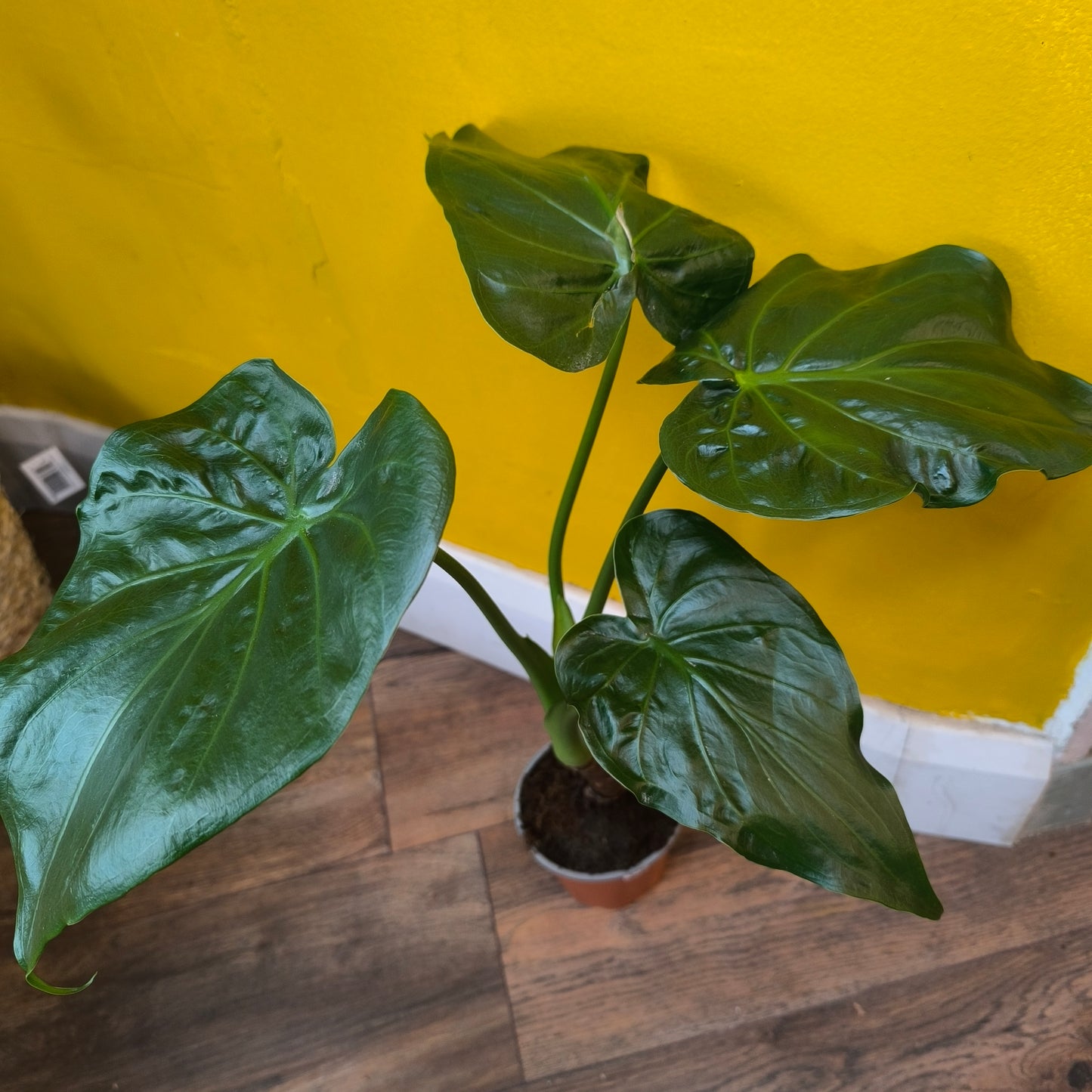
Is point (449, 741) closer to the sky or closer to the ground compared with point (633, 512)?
closer to the ground

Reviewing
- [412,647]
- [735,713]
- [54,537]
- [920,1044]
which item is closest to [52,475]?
[54,537]

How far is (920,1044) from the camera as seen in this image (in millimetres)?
987

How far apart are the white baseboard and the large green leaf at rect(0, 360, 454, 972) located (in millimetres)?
615

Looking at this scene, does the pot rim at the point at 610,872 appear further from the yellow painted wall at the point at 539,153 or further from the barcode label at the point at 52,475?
the barcode label at the point at 52,475

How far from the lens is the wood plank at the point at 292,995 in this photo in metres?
1.03

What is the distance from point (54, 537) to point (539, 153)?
1209 mm

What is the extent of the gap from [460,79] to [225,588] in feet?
1.57

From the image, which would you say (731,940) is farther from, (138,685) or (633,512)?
(138,685)

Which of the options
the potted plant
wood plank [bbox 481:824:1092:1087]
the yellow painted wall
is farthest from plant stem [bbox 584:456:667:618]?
wood plank [bbox 481:824:1092:1087]

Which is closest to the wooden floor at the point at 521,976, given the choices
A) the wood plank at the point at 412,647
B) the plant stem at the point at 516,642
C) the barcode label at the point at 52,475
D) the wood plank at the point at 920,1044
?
the wood plank at the point at 920,1044

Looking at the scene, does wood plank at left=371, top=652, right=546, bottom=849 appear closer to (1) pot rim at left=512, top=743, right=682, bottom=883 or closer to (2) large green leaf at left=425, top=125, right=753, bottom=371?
(1) pot rim at left=512, top=743, right=682, bottom=883

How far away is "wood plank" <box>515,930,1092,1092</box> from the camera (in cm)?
96

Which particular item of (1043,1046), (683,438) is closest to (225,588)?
(683,438)

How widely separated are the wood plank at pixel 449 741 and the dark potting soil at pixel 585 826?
16 cm
